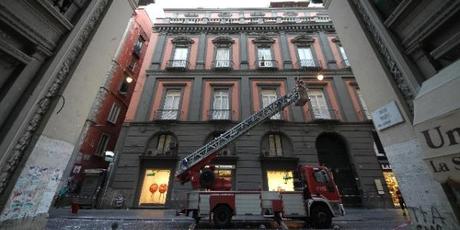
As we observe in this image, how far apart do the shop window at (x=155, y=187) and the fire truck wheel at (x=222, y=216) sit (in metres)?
7.35

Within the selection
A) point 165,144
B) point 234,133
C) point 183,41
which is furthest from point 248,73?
point 165,144

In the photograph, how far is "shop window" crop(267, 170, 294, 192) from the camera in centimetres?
1409

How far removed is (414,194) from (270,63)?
16095 millimetres

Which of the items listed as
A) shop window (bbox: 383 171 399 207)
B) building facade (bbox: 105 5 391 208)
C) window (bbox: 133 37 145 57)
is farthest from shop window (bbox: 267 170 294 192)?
window (bbox: 133 37 145 57)

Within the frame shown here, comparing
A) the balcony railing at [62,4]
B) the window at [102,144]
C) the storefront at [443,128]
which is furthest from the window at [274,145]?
the window at [102,144]

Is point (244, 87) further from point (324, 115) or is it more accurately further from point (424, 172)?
point (424, 172)

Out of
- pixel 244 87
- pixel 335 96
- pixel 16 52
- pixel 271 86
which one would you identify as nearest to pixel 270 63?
pixel 271 86

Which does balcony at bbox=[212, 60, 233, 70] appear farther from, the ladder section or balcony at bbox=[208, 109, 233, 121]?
the ladder section

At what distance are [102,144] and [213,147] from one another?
12.3m

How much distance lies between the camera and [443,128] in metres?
2.95

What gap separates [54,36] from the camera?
4.75 meters

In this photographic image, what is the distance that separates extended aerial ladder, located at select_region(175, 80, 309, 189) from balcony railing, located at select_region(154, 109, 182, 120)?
642 cm

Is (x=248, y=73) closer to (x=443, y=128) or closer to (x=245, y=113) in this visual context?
(x=245, y=113)

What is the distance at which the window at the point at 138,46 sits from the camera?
69.9 ft
